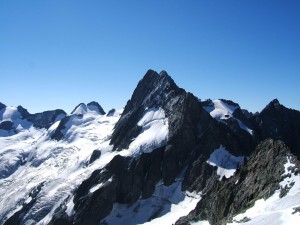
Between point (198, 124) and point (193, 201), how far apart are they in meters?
38.2

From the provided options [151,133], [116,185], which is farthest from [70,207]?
[151,133]

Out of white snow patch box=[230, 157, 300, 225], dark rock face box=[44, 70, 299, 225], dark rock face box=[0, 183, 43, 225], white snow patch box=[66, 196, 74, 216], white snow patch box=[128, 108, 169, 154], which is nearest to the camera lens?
white snow patch box=[230, 157, 300, 225]

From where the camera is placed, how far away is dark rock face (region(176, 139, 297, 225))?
2487 inches

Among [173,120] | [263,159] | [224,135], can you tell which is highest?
[173,120]

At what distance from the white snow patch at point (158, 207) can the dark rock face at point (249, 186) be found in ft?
122

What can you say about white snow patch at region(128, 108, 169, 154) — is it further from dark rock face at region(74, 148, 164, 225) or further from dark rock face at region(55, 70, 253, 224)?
dark rock face at region(74, 148, 164, 225)

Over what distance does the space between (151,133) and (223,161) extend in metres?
36.9

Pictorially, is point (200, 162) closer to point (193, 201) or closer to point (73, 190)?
point (193, 201)

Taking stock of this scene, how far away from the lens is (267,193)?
58844 millimetres

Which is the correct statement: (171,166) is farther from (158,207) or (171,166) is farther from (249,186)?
(249,186)

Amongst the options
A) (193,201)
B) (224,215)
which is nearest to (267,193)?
(224,215)

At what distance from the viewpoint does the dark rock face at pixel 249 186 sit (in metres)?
63.2

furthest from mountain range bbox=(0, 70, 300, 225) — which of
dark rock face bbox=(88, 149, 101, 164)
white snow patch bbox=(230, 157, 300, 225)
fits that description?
white snow patch bbox=(230, 157, 300, 225)

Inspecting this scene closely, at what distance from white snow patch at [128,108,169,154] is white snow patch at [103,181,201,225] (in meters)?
20.4
